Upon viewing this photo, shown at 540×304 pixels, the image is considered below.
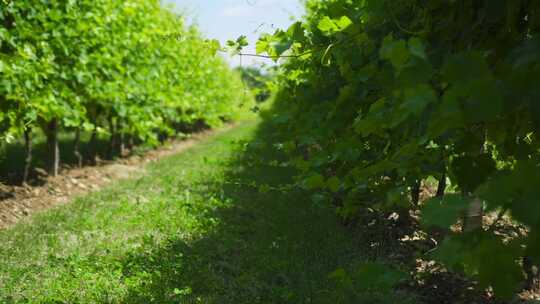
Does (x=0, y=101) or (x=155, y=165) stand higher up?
(x=0, y=101)

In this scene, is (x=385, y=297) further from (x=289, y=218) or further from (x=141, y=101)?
(x=141, y=101)

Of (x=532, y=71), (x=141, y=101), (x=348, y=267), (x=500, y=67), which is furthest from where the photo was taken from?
(x=141, y=101)

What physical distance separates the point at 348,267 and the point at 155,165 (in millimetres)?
8730

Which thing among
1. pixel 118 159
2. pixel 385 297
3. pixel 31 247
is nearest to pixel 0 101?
pixel 31 247

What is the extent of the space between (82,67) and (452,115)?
28.0 feet

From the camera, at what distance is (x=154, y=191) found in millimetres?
8734

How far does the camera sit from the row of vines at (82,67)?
703 cm

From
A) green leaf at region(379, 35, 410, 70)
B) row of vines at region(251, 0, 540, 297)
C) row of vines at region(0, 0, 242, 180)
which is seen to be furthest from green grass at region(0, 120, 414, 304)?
green leaf at region(379, 35, 410, 70)

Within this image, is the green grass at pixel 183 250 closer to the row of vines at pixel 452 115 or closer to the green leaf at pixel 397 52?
the row of vines at pixel 452 115

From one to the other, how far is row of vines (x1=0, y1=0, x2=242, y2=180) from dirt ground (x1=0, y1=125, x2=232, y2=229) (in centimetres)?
43

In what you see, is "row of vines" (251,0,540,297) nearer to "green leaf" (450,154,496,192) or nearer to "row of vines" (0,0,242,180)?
"green leaf" (450,154,496,192)

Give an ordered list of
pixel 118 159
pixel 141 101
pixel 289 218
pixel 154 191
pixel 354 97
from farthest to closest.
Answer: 1. pixel 118 159
2. pixel 141 101
3. pixel 154 191
4. pixel 289 218
5. pixel 354 97

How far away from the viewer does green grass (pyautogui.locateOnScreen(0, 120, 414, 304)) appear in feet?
13.9

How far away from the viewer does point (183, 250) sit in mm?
5398
